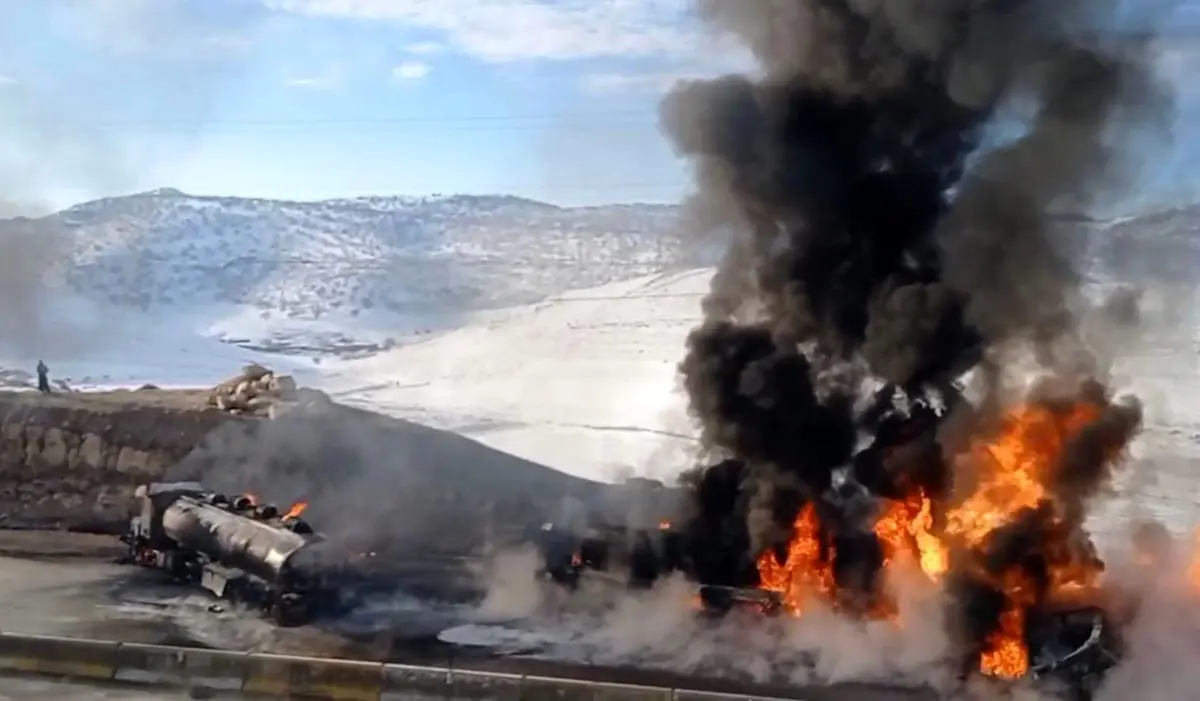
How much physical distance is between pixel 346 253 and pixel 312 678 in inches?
142

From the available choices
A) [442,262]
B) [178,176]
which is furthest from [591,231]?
[178,176]

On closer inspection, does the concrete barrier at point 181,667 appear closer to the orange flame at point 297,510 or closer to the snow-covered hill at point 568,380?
the orange flame at point 297,510

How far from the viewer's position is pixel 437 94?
11.2 m

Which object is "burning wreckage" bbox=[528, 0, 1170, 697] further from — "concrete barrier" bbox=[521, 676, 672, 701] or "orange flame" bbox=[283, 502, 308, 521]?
"orange flame" bbox=[283, 502, 308, 521]

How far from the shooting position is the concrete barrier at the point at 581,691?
9891 millimetres

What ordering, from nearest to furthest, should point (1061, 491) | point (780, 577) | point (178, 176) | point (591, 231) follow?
1. point (1061, 491)
2. point (780, 577)
3. point (591, 231)
4. point (178, 176)

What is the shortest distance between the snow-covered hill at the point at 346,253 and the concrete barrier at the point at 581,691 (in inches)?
126

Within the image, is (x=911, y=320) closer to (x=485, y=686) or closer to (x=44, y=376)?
(x=485, y=686)

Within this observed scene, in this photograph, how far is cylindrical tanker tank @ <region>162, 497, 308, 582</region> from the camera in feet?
36.3

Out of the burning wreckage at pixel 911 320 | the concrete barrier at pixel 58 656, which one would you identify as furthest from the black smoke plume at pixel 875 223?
the concrete barrier at pixel 58 656

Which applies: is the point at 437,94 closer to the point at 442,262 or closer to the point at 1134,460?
the point at 442,262

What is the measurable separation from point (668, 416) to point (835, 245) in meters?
1.95

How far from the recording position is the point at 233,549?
37.0 feet

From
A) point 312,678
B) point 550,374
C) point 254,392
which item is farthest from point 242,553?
point 550,374
